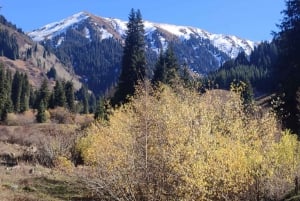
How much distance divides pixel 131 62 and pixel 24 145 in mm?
14685

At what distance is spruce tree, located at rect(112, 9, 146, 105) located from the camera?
47.2 meters

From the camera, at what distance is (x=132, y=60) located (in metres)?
49.3

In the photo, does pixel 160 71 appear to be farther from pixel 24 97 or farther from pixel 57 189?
pixel 24 97

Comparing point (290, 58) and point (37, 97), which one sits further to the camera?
point (37, 97)

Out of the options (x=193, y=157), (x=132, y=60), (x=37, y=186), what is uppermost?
(x=132, y=60)

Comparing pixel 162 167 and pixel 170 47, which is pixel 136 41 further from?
pixel 162 167

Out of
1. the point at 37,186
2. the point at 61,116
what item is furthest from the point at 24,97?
the point at 37,186

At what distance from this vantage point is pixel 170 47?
50.7 m

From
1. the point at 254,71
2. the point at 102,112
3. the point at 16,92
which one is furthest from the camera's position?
the point at 254,71

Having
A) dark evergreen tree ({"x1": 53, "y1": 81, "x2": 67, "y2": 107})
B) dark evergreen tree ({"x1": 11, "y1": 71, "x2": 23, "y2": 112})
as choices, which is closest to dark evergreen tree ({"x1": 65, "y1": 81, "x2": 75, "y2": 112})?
dark evergreen tree ({"x1": 53, "y1": 81, "x2": 67, "y2": 107})

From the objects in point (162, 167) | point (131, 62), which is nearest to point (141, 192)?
point (162, 167)

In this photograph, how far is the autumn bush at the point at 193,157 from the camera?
14578 millimetres

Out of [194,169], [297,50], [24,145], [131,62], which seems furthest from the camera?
[131,62]

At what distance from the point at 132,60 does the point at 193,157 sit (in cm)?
3541
